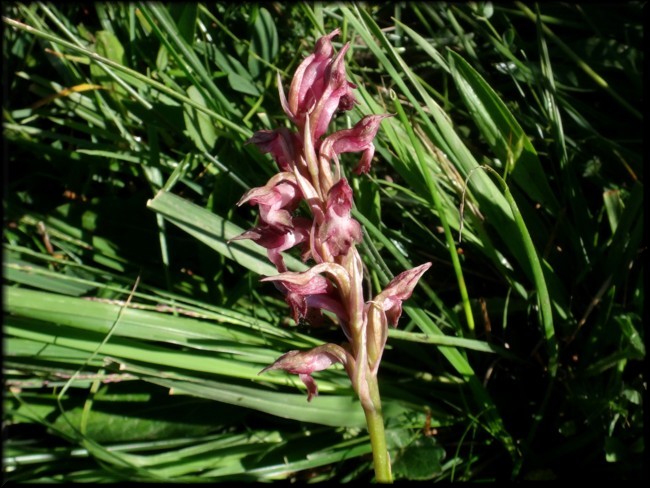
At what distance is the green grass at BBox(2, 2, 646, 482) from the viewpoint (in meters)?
1.16

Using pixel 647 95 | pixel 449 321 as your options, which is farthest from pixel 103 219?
pixel 647 95

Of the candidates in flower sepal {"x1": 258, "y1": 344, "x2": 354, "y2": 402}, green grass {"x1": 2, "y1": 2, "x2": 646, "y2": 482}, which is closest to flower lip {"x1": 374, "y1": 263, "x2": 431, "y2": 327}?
flower sepal {"x1": 258, "y1": 344, "x2": 354, "y2": 402}

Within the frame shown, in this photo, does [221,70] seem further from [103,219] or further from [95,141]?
[103,219]

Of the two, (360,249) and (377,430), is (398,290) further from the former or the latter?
(360,249)

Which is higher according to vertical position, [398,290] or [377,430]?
[398,290]

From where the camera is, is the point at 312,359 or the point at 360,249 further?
the point at 360,249

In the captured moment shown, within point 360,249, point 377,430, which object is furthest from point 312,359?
point 360,249

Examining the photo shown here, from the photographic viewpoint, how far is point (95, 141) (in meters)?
1.50

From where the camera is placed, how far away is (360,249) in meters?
1.16

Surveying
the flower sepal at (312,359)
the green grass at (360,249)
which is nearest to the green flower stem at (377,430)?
the flower sepal at (312,359)

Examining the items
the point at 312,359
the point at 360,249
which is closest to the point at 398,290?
the point at 312,359

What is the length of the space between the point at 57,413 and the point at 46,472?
0.45ft

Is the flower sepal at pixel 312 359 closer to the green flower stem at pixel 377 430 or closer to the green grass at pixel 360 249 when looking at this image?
the green flower stem at pixel 377 430

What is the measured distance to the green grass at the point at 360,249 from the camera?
1.16 m
